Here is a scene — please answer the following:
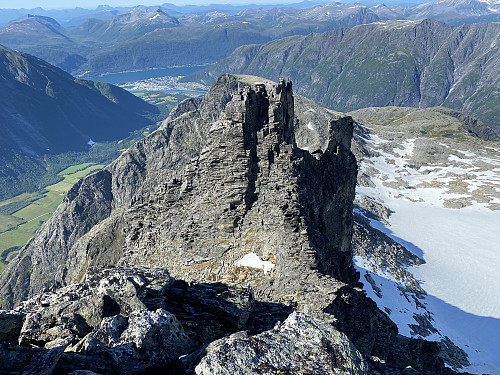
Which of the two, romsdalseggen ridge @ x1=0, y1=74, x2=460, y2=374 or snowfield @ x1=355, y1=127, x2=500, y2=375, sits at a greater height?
romsdalseggen ridge @ x1=0, y1=74, x2=460, y2=374

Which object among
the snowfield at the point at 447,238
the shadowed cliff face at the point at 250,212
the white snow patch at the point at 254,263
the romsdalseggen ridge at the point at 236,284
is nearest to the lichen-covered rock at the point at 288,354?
the romsdalseggen ridge at the point at 236,284

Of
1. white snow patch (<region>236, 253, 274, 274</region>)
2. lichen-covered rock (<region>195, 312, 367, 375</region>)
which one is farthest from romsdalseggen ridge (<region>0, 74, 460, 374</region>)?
white snow patch (<region>236, 253, 274, 274</region>)

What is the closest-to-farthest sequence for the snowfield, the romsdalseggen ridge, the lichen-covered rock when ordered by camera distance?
the lichen-covered rock < the romsdalseggen ridge < the snowfield

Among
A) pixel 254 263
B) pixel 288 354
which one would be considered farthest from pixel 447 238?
pixel 288 354

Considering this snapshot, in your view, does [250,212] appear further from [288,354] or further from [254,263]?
[288,354]

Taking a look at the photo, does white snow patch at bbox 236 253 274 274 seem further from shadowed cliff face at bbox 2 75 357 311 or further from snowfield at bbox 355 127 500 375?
snowfield at bbox 355 127 500 375

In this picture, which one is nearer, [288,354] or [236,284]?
[288,354]

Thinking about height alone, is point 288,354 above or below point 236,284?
above
